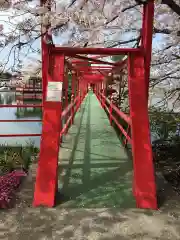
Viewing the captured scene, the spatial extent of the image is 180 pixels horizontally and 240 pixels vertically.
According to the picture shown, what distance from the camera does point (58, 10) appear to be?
3133 mm

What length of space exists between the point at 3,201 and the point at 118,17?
2.54 metres

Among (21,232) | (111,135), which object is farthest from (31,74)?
(21,232)

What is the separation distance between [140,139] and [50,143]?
43.9 inches

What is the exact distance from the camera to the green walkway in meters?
3.48

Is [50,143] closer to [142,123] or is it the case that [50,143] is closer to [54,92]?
[54,92]

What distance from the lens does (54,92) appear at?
365 centimetres

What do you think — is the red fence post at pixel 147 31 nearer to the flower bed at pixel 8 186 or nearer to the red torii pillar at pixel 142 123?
the red torii pillar at pixel 142 123

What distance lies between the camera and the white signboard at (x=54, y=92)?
363 centimetres

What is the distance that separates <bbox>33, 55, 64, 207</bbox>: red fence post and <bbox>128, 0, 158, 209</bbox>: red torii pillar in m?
0.93

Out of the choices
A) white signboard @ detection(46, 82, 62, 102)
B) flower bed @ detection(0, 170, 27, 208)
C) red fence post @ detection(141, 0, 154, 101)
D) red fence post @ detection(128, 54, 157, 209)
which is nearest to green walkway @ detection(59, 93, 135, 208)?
red fence post @ detection(128, 54, 157, 209)

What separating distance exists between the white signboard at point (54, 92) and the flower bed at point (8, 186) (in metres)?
1.21

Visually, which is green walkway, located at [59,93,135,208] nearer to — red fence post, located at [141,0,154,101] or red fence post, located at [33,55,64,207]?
red fence post, located at [33,55,64,207]

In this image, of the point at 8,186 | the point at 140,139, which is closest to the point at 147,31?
the point at 140,139

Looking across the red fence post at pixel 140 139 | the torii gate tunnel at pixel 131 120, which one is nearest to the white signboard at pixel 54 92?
the torii gate tunnel at pixel 131 120
